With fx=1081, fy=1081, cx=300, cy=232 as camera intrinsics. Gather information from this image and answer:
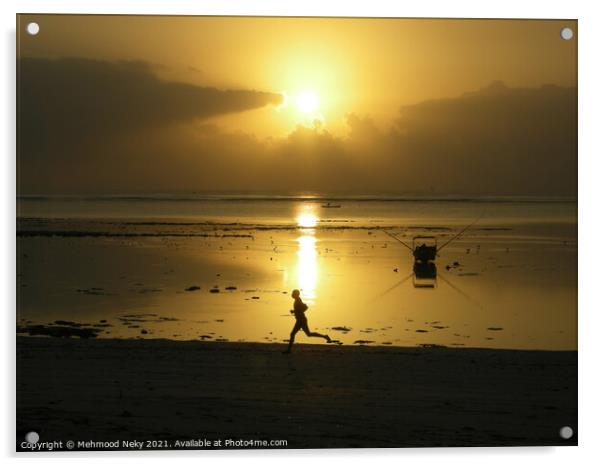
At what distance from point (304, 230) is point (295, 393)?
81 centimetres

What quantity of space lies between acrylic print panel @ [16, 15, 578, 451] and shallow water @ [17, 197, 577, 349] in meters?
0.01

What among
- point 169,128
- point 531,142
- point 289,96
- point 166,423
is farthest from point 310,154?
point 166,423

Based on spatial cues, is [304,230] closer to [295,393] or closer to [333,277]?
[333,277]

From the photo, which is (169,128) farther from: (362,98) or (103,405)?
(103,405)

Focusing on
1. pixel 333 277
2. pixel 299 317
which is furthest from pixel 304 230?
pixel 299 317

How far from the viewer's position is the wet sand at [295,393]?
521 cm

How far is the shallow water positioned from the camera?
5.27 m

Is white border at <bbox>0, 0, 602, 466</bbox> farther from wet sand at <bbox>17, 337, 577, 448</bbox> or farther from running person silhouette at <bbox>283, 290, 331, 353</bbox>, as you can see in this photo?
running person silhouette at <bbox>283, 290, 331, 353</bbox>

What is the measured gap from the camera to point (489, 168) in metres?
5.41

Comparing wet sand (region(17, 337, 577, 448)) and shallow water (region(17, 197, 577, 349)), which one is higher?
shallow water (region(17, 197, 577, 349))

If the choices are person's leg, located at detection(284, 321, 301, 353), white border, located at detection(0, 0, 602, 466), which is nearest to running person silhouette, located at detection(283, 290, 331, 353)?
person's leg, located at detection(284, 321, 301, 353)
